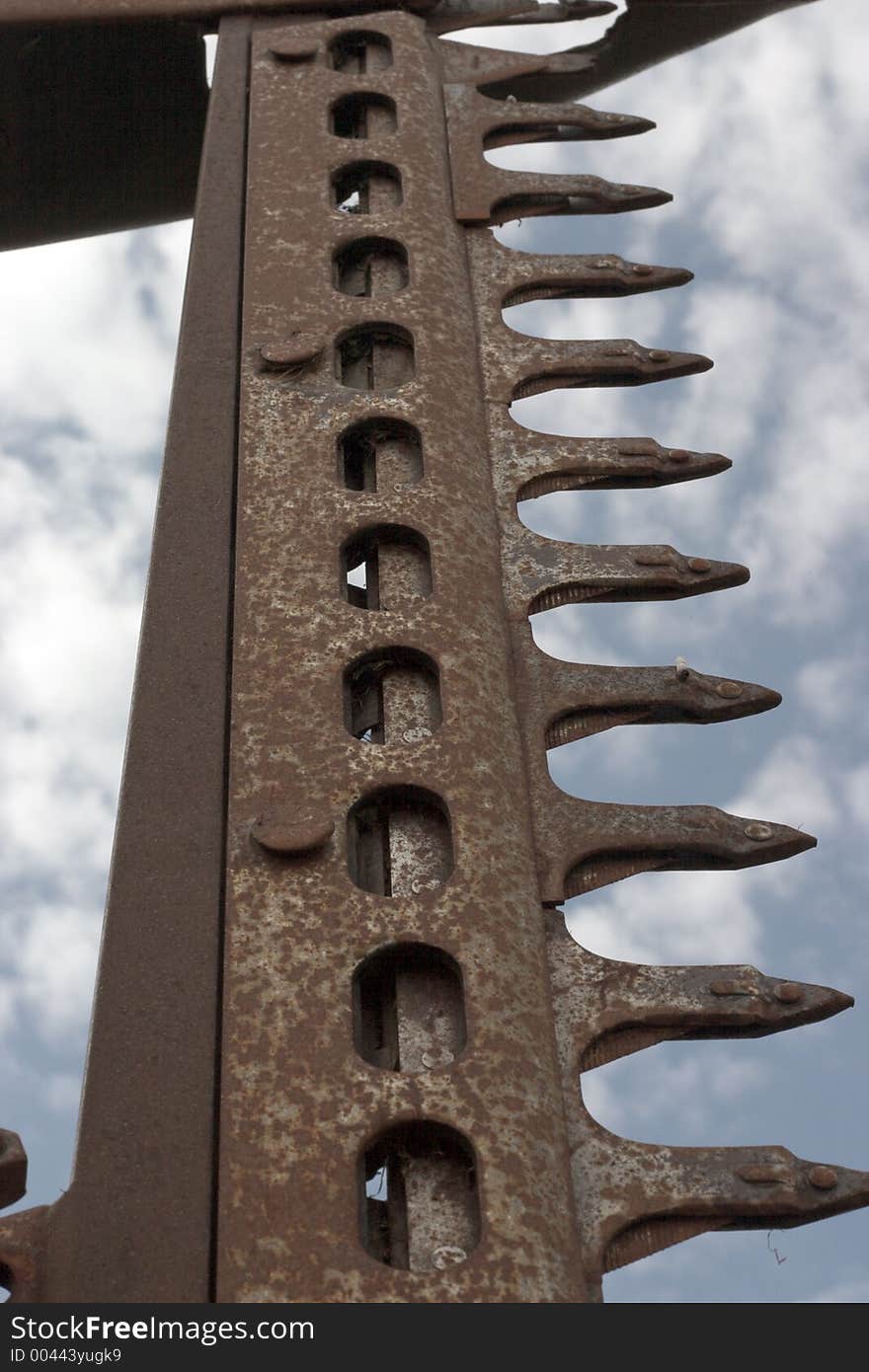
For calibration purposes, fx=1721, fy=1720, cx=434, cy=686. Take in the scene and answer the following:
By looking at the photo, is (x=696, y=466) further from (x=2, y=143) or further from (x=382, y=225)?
(x=2, y=143)

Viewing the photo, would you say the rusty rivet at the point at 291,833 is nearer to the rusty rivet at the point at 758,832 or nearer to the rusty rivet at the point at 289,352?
the rusty rivet at the point at 758,832

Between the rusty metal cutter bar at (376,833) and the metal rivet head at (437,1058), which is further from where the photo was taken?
the metal rivet head at (437,1058)

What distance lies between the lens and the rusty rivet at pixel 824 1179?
2795mm

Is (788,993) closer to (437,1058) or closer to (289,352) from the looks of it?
(437,1058)

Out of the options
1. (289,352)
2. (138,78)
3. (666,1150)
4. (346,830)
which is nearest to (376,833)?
(346,830)

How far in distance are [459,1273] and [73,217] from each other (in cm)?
452

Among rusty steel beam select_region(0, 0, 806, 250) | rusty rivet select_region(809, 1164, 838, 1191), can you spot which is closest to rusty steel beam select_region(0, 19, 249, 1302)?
rusty rivet select_region(809, 1164, 838, 1191)

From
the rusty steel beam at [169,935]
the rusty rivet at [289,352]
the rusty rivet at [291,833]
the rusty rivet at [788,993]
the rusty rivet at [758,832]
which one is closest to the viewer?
the rusty steel beam at [169,935]

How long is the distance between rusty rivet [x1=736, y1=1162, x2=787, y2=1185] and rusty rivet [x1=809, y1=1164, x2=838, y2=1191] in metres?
0.05

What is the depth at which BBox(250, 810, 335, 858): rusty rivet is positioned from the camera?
2.87 meters

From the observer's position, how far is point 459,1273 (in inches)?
96.8

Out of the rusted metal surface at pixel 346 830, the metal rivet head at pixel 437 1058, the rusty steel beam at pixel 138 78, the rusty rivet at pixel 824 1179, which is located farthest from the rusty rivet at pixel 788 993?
the rusty steel beam at pixel 138 78

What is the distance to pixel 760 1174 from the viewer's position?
110 inches

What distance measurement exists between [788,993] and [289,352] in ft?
5.79
